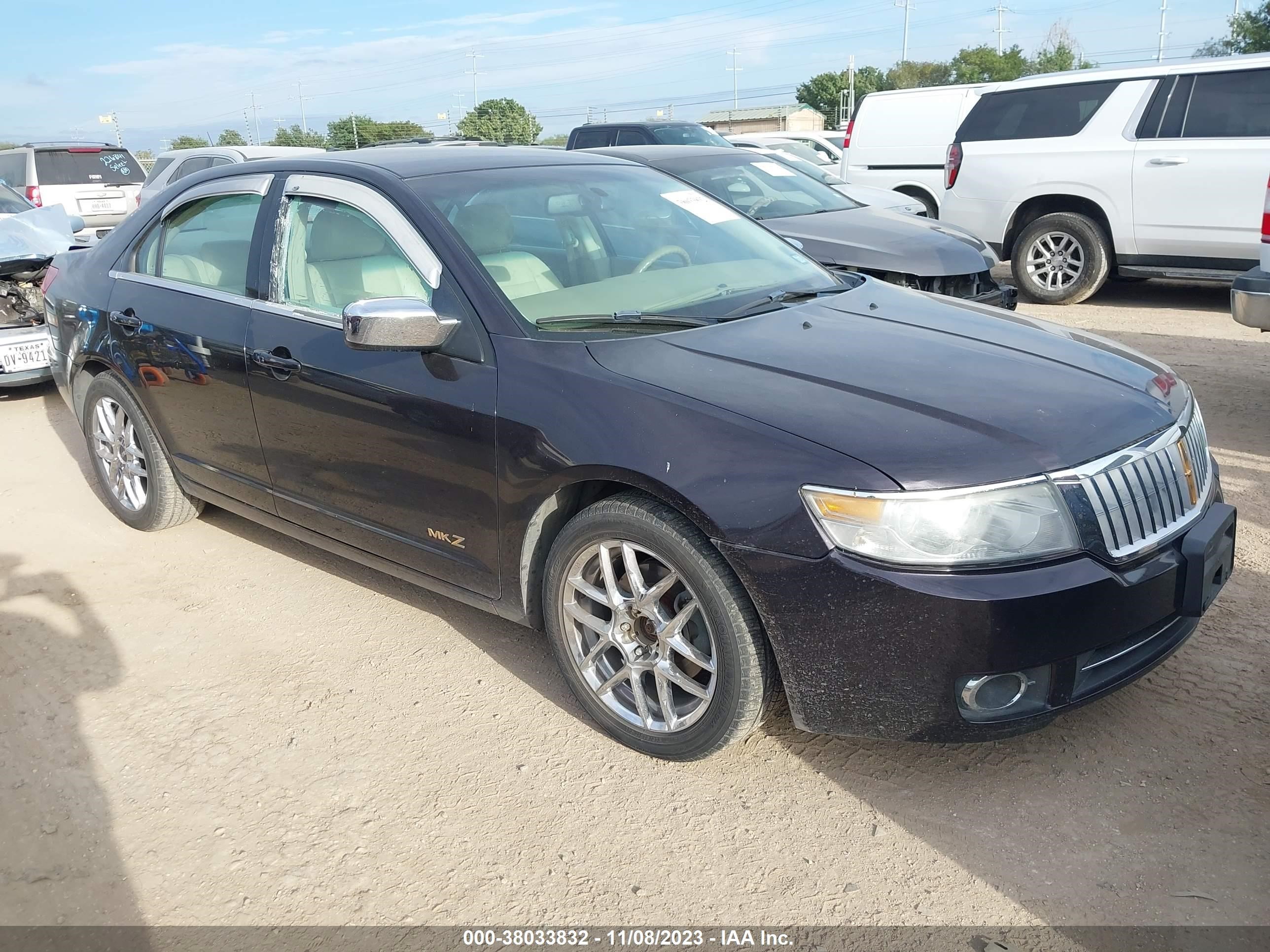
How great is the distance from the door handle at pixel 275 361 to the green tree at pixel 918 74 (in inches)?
3199

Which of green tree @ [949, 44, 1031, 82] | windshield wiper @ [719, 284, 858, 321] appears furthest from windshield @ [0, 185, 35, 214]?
green tree @ [949, 44, 1031, 82]

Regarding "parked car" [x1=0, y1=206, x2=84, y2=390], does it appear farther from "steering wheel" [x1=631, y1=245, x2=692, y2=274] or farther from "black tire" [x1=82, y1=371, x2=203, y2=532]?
"steering wheel" [x1=631, y1=245, x2=692, y2=274]

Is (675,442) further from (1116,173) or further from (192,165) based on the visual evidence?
(192,165)

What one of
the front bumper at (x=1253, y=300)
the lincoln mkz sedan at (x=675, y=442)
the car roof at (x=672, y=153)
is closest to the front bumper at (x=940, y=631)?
the lincoln mkz sedan at (x=675, y=442)

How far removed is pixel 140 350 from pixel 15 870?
2.47m

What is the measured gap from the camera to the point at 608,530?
2973 millimetres

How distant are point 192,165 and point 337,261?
948 cm

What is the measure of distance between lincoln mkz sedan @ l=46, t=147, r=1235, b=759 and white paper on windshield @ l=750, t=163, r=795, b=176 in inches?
185

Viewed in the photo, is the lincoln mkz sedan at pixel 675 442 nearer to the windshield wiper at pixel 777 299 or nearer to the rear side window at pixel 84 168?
the windshield wiper at pixel 777 299

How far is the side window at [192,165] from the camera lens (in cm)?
1185

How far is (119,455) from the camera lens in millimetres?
5109

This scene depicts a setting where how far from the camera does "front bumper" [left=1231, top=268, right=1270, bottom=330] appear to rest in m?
5.25

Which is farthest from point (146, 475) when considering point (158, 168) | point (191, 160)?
point (158, 168)

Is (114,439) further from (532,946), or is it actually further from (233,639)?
(532,946)
